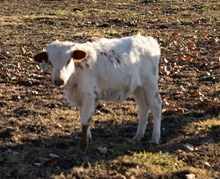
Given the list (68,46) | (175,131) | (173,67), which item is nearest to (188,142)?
(175,131)

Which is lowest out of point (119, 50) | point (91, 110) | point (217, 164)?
point (217, 164)

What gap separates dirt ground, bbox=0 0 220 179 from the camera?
281 inches

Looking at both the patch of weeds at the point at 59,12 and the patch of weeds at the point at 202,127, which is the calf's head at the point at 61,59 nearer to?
the patch of weeds at the point at 202,127

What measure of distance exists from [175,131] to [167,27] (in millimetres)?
12238

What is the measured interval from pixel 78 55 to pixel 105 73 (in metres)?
0.60

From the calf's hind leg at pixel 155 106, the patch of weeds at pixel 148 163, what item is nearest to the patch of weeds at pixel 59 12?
the calf's hind leg at pixel 155 106

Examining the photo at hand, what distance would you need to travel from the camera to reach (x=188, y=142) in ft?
26.8

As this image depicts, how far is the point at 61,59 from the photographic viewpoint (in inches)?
279

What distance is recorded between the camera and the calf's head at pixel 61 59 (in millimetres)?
7013

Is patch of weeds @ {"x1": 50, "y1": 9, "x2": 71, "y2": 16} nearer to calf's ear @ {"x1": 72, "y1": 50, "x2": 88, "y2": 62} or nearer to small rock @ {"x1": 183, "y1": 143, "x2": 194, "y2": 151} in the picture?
small rock @ {"x1": 183, "y1": 143, "x2": 194, "y2": 151}

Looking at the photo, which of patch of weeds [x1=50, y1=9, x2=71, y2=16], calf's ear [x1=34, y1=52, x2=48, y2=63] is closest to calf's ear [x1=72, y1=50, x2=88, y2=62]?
calf's ear [x1=34, y1=52, x2=48, y2=63]

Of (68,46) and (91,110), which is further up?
(68,46)

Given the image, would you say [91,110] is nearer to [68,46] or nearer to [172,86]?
[68,46]

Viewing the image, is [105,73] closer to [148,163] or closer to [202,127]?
[148,163]
